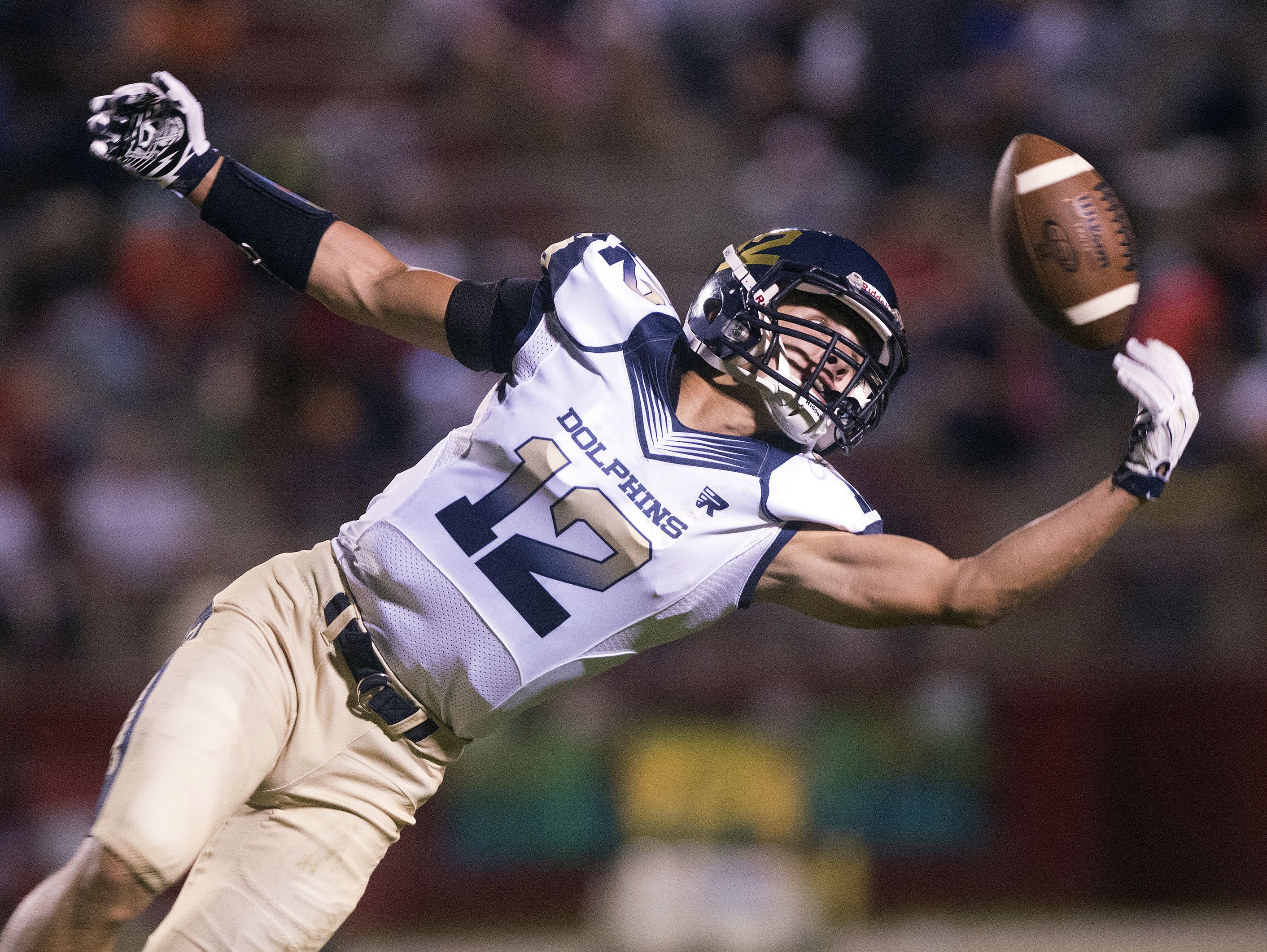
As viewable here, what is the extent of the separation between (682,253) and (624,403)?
5.14 meters

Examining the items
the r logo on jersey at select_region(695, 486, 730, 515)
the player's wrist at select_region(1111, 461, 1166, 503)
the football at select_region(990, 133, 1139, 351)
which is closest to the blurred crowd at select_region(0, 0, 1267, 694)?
the football at select_region(990, 133, 1139, 351)

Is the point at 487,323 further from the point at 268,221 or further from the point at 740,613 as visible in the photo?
the point at 740,613

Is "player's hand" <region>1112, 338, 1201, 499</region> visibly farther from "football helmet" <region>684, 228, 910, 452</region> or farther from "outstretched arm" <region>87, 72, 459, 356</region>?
"outstretched arm" <region>87, 72, 459, 356</region>

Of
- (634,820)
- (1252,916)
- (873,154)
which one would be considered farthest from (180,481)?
(1252,916)

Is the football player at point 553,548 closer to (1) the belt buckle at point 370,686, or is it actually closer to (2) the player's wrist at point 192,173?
(1) the belt buckle at point 370,686

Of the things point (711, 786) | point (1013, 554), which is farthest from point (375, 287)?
point (711, 786)

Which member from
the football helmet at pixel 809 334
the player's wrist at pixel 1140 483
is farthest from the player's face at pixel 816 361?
the player's wrist at pixel 1140 483

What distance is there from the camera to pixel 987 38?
8.74 meters

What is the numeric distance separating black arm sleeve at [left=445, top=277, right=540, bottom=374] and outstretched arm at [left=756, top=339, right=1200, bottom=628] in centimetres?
75

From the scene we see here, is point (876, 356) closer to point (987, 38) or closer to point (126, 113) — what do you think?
point (126, 113)

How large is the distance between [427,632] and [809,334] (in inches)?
38.1

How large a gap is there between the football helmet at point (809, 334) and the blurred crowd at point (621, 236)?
146 inches

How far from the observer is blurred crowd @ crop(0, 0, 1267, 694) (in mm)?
6902

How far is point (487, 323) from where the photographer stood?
3.20 metres
